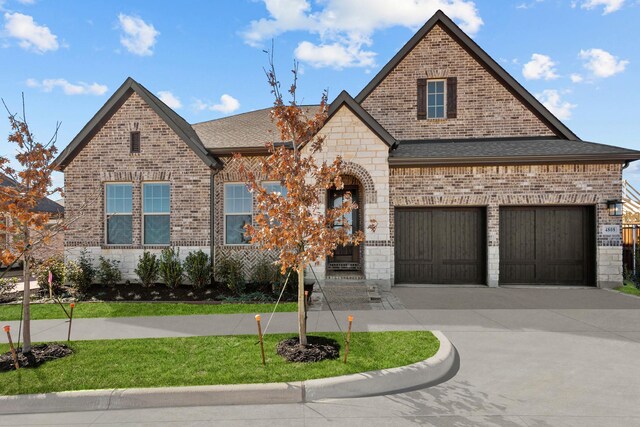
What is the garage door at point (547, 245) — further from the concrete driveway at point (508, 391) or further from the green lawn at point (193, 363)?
the green lawn at point (193, 363)

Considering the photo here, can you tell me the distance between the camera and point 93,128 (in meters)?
10.6

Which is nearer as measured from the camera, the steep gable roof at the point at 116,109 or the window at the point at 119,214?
the steep gable roof at the point at 116,109

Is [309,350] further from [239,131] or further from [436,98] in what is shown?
[436,98]

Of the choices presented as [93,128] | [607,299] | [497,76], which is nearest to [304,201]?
[607,299]

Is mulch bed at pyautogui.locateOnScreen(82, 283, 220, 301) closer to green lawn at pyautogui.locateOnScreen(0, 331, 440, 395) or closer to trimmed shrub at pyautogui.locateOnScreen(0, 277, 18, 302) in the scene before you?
trimmed shrub at pyautogui.locateOnScreen(0, 277, 18, 302)

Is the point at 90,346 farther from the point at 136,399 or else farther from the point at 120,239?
the point at 120,239

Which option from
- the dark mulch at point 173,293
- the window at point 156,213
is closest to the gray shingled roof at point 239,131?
the window at point 156,213

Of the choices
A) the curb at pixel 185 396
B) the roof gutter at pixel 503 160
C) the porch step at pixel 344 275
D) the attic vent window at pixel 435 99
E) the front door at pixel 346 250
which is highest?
the attic vent window at pixel 435 99

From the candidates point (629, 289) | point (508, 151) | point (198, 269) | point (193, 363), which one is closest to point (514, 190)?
point (508, 151)

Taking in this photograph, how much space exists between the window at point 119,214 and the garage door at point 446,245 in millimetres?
8883

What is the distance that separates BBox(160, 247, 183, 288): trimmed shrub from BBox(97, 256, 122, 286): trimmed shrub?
1.49 metres

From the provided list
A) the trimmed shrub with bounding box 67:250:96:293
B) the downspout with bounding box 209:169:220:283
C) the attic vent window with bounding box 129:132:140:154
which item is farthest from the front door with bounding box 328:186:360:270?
the trimmed shrub with bounding box 67:250:96:293

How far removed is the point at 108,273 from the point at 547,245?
538 inches

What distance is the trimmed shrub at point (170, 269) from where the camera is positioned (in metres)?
9.72
